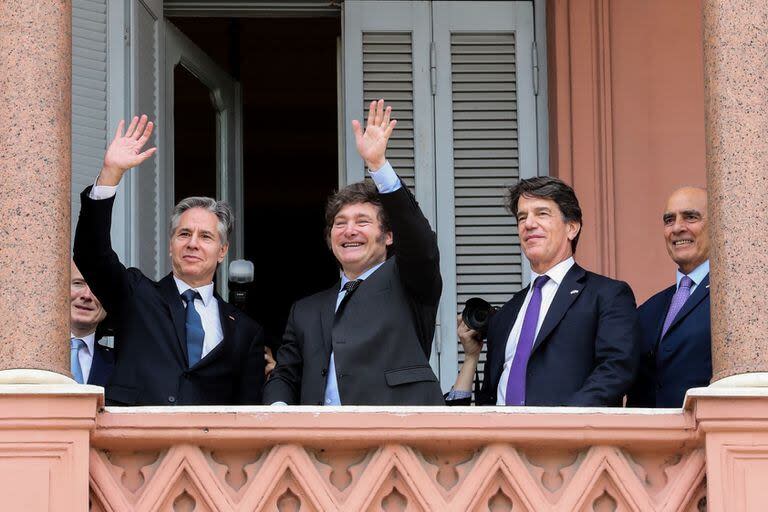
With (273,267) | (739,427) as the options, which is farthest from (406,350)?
(273,267)

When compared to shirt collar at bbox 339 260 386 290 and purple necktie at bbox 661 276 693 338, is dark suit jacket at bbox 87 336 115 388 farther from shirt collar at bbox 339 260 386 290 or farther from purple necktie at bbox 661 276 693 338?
purple necktie at bbox 661 276 693 338

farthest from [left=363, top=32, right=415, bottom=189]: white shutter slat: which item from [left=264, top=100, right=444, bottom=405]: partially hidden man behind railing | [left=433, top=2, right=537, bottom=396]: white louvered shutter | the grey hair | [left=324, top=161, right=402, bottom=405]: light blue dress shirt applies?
[left=324, top=161, right=402, bottom=405]: light blue dress shirt

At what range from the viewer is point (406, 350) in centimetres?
684

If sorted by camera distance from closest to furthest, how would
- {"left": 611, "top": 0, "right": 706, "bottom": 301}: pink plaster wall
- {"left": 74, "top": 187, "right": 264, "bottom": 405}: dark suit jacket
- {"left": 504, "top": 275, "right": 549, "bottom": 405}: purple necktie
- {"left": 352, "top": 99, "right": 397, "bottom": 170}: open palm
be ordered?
{"left": 352, "top": 99, "right": 397, "bottom": 170}: open palm < {"left": 504, "top": 275, "right": 549, "bottom": 405}: purple necktie < {"left": 74, "top": 187, "right": 264, "bottom": 405}: dark suit jacket < {"left": 611, "top": 0, "right": 706, "bottom": 301}: pink plaster wall

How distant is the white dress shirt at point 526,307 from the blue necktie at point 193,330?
3.52ft

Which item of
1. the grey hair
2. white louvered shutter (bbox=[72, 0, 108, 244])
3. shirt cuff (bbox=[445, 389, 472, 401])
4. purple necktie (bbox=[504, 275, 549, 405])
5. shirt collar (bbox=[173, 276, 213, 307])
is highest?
white louvered shutter (bbox=[72, 0, 108, 244])

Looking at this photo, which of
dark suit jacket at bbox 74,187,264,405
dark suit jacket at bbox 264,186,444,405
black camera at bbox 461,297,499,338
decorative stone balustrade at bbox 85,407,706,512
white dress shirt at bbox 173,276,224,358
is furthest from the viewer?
black camera at bbox 461,297,499,338

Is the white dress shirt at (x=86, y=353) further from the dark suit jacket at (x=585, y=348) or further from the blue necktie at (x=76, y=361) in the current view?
the dark suit jacket at (x=585, y=348)

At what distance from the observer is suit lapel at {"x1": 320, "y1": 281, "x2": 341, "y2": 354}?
700 centimetres

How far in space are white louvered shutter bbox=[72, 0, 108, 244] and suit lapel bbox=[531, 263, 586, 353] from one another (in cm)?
236

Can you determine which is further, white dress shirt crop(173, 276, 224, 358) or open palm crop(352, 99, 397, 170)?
white dress shirt crop(173, 276, 224, 358)

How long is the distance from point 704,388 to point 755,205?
2.01ft

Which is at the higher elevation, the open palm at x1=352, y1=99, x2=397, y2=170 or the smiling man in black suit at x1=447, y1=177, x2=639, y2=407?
the open palm at x1=352, y1=99, x2=397, y2=170

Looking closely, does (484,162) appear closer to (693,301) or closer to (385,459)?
(693,301)
